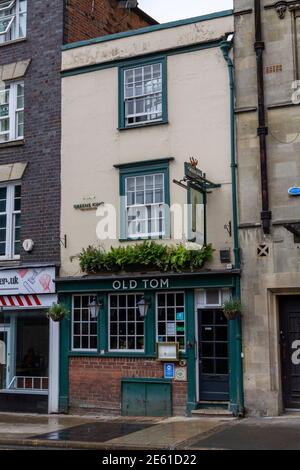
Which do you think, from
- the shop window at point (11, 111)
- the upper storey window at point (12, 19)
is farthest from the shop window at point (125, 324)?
the upper storey window at point (12, 19)

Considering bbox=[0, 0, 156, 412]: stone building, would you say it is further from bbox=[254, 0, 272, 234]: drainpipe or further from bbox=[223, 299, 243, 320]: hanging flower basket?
bbox=[254, 0, 272, 234]: drainpipe

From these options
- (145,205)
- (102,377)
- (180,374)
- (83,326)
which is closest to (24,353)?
(83,326)

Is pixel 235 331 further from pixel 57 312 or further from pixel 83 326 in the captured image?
pixel 57 312

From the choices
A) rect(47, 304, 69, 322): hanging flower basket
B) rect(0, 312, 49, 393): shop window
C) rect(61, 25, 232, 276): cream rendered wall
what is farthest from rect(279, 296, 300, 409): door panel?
rect(0, 312, 49, 393): shop window

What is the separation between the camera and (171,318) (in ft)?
51.6

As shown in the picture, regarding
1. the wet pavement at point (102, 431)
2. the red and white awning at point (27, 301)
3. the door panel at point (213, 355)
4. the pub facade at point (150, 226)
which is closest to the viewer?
the wet pavement at point (102, 431)

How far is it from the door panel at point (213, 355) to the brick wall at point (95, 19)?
28.7 feet

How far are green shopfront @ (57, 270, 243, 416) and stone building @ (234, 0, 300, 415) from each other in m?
0.46

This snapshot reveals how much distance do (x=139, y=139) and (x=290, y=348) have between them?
6.26 m

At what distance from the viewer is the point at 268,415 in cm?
1424

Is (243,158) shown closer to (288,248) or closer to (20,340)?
(288,248)

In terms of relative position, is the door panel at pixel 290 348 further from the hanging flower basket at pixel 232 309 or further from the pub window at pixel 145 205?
the pub window at pixel 145 205

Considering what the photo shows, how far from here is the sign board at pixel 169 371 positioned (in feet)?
50.5

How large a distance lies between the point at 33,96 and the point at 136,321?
275 inches
